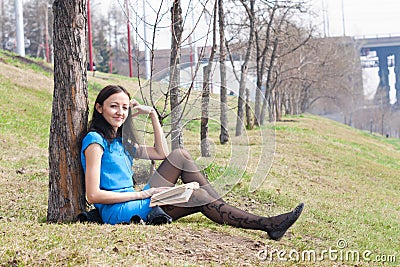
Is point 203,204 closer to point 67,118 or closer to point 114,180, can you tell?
point 114,180

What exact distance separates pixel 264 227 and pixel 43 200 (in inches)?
110

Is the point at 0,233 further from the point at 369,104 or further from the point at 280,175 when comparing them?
the point at 369,104

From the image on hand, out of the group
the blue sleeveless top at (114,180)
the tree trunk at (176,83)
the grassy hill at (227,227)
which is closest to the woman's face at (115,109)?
the blue sleeveless top at (114,180)

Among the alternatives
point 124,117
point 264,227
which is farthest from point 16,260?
point 264,227

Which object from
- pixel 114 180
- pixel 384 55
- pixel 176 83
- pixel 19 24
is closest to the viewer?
pixel 114 180

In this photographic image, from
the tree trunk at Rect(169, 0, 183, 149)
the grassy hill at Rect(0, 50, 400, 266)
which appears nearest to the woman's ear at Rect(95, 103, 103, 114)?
the grassy hill at Rect(0, 50, 400, 266)

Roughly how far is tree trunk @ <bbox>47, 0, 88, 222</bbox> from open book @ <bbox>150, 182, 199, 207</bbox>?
767 mm

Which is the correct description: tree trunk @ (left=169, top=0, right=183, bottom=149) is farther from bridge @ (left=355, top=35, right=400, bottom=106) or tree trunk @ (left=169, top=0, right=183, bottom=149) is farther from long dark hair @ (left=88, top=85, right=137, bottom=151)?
bridge @ (left=355, top=35, right=400, bottom=106)

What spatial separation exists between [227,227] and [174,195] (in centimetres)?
61

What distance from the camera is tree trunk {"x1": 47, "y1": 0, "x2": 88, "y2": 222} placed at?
5.33 meters

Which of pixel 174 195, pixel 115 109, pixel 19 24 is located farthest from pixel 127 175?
pixel 19 24

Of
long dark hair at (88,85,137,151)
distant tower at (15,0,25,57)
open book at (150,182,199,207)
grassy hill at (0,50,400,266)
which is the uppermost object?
distant tower at (15,0,25,57)

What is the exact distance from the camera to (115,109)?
5.14m

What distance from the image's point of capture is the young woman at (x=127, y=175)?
4.96m
